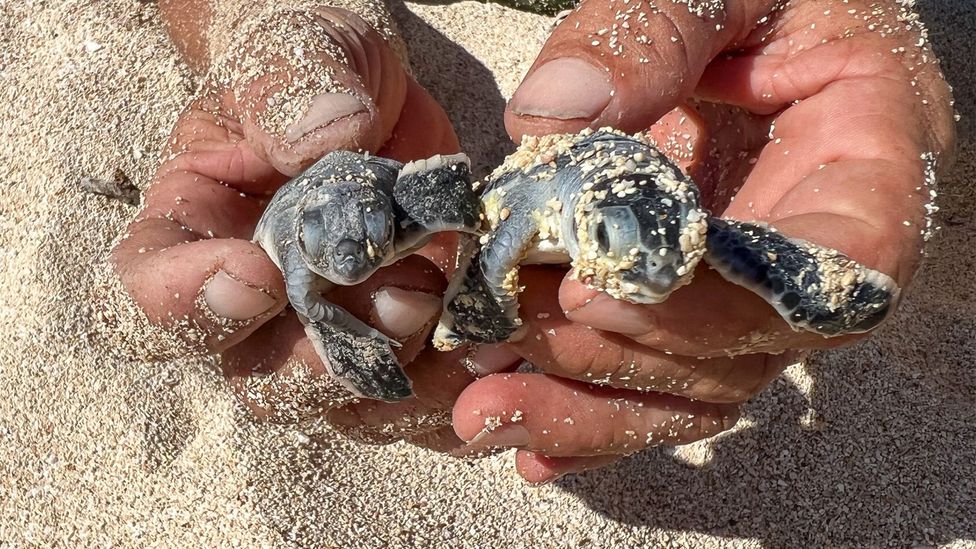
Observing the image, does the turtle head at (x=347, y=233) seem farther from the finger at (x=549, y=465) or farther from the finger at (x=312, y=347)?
the finger at (x=549, y=465)

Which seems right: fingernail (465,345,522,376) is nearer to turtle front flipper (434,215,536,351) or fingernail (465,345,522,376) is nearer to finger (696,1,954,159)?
turtle front flipper (434,215,536,351)

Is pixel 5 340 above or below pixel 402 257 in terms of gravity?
below

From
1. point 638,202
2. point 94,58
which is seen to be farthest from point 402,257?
point 94,58

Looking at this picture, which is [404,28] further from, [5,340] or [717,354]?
[717,354]

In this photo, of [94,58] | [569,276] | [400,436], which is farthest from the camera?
[94,58]

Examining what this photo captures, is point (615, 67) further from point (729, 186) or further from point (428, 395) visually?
point (428, 395)

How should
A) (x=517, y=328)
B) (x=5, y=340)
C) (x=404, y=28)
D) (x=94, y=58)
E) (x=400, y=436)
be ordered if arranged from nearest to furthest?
(x=517, y=328) → (x=400, y=436) → (x=5, y=340) → (x=94, y=58) → (x=404, y=28)

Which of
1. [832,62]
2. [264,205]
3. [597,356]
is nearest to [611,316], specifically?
[597,356]

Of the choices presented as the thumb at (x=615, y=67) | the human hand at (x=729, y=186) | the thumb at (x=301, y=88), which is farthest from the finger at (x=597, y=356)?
the thumb at (x=301, y=88)

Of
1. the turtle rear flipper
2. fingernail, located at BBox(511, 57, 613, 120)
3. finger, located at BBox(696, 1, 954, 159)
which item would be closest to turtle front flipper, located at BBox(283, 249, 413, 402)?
the turtle rear flipper
